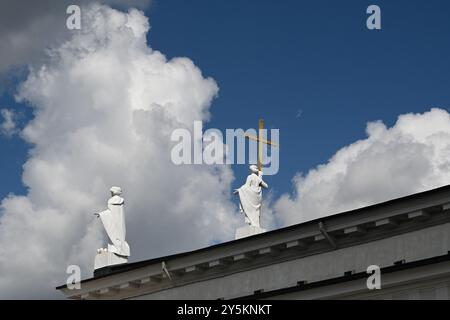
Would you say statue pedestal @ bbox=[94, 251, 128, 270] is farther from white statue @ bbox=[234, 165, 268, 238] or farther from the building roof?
white statue @ bbox=[234, 165, 268, 238]

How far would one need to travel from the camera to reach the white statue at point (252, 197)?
37969 mm

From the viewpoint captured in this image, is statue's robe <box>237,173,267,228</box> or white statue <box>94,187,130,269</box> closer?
statue's robe <box>237,173,267,228</box>

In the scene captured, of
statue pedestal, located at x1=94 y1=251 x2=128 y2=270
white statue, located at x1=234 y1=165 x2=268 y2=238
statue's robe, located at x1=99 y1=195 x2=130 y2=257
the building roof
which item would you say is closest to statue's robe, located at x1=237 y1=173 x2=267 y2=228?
white statue, located at x1=234 y1=165 x2=268 y2=238

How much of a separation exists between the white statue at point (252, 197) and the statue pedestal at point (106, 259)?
19.2ft

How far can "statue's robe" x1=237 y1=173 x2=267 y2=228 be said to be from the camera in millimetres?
38000

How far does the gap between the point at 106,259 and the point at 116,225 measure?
1613mm

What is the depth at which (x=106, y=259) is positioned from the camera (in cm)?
4122

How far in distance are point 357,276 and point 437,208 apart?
14.3ft

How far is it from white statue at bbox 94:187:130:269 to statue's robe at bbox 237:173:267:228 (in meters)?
6.01

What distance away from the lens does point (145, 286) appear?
3869 centimetres

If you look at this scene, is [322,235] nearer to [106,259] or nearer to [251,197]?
[251,197]
